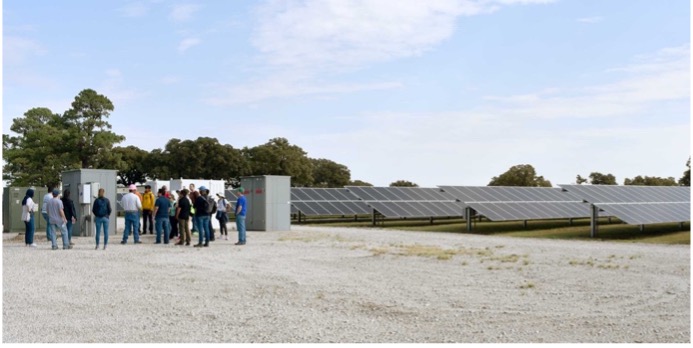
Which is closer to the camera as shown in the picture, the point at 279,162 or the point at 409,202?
the point at 409,202

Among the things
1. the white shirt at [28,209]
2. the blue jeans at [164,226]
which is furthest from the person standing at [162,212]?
the white shirt at [28,209]

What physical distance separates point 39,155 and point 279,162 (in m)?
23.6

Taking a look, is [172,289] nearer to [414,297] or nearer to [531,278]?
[414,297]

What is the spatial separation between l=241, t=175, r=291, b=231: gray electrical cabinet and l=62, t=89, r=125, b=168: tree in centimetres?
2604

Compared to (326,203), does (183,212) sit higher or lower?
lower

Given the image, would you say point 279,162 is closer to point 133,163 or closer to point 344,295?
point 133,163

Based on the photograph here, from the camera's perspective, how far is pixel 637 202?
2927cm

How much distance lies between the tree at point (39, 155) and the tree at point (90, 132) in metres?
0.71

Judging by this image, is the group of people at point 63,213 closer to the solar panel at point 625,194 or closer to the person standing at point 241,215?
the person standing at point 241,215

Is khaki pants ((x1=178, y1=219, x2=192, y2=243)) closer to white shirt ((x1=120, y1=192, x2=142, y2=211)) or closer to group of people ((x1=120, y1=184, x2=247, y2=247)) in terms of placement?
group of people ((x1=120, y1=184, x2=247, y2=247))

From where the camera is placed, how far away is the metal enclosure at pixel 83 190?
76.0ft

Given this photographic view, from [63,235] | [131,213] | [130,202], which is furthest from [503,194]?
[63,235]

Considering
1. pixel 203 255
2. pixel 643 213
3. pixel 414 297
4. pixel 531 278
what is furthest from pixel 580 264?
pixel 643 213

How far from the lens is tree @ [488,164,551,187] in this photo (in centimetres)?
6656
